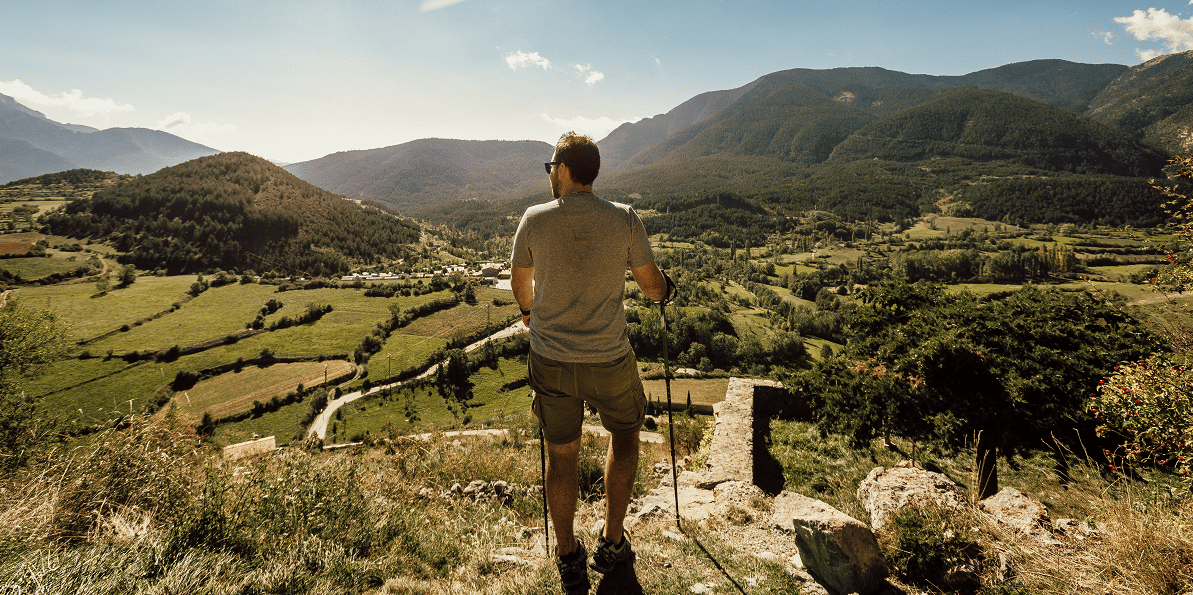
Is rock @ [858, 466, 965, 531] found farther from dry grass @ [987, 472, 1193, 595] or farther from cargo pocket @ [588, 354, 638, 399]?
cargo pocket @ [588, 354, 638, 399]

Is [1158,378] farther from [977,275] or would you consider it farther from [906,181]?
[906,181]

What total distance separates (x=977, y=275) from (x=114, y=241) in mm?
212510

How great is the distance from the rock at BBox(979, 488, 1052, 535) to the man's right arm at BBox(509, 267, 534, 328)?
16.3 feet

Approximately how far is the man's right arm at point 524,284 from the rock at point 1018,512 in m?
4.96

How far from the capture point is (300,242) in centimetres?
A: 12319

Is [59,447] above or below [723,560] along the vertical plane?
above

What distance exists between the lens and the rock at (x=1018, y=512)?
3.90m

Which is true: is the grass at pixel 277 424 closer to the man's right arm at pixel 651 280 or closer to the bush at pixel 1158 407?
the man's right arm at pixel 651 280

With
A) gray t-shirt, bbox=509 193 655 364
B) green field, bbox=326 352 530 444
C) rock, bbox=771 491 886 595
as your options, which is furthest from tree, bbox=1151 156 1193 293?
green field, bbox=326 352 530 444

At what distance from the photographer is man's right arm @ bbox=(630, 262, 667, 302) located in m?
3.00

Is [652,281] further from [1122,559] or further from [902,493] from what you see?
[902,493]

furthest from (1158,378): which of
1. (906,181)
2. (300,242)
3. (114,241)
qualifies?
(906,181)

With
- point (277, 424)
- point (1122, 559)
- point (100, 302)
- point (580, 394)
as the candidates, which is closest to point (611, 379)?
point (580, 394)

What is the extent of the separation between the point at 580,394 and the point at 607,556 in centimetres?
135
